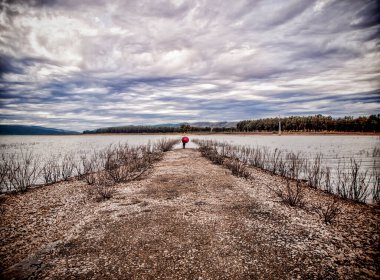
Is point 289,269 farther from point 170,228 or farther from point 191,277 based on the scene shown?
point 170,228

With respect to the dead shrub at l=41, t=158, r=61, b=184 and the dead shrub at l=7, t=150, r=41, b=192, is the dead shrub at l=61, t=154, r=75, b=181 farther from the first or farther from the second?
the dead shrub at l=7, t=150, r=41, b=192

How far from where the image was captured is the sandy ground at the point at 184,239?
17.1ft

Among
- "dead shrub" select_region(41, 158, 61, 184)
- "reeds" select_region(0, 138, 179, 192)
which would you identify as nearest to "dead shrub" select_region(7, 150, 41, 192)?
"reeds" select_region(0, 138, 179, 192)

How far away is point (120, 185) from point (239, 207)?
26.3ft

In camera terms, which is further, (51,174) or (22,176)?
(51,174)

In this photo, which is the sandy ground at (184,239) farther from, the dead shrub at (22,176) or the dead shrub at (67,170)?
the dead shrub at (67,170)

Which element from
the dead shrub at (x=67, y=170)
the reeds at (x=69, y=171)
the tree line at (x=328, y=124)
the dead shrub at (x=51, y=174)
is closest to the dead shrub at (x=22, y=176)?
the reeds at (x=69, y=171)

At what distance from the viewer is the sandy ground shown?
521cm

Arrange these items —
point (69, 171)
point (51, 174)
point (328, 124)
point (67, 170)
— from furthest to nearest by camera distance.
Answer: point (328, 124)
point (67, 170)
point (51, 174)
point (69, 171)

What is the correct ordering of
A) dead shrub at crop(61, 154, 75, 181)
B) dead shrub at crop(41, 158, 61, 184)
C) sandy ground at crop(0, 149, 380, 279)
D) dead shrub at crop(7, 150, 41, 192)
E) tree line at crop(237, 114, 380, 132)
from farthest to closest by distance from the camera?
tree line at crop(237, 114, 380, 132)
dead shrub at crop(61, 154, 75, 181)
dead shrub at crop(41, 158, 61, 184)
dead shrub at crop(7, 150, 41, 192)
sandy ground at crop(0, 149, 380, 279)

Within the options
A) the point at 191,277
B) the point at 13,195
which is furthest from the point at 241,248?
the point at 13,195

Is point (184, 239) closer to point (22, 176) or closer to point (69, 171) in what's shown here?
point (22, 176)

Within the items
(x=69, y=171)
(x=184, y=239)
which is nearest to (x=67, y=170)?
(x=69, y=171)

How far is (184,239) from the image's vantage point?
21.8 ft
